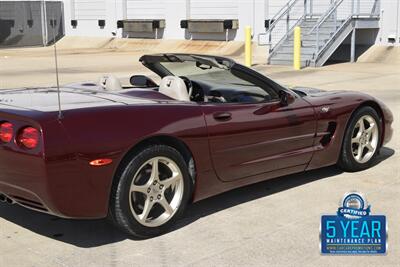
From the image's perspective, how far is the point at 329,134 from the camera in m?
5.61

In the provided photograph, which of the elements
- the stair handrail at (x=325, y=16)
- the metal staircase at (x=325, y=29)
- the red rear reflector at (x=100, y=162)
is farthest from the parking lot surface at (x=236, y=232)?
the stair handrail at (x=325, y=16)

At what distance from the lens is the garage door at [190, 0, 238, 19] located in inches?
1117

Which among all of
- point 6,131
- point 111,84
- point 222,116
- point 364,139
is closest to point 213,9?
point 364,139

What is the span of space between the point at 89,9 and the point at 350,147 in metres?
32.3

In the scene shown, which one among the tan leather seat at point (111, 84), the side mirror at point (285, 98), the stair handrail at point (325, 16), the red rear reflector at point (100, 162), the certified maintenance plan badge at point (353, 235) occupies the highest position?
the stair handrail at point (325, 16)

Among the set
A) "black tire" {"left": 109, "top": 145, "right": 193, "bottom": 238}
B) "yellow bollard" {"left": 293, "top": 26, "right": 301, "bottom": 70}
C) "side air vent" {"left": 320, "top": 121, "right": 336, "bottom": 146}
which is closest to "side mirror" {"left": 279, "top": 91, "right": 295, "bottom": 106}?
"side air vent" {"left": 320, "top": 121, "right": 336, "bottom": 146}

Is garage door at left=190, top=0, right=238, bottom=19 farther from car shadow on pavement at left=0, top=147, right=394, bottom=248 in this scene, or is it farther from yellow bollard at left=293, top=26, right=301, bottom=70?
car shadow on pavement at left=0, top=147, right=394, bottom=248

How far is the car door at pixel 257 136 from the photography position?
467 cm

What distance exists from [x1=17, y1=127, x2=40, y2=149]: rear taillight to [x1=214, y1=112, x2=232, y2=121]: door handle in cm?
142

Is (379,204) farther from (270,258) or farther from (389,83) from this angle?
(389,83)

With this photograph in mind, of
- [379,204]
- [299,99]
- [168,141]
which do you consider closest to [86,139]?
[168,141]

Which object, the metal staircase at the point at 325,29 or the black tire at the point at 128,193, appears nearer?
the black tire at the point at 128,193

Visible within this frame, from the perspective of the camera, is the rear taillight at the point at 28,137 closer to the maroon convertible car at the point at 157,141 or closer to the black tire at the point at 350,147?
the maroon convertible car at the point at 157,141

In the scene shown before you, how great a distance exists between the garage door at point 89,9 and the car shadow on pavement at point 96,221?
1227 inches
